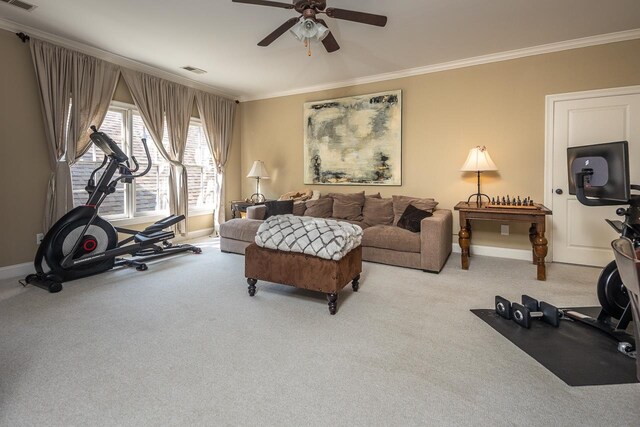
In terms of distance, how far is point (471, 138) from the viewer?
4.61 metres

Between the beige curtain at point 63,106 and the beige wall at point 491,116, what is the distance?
140 inches

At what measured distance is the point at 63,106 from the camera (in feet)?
12.8

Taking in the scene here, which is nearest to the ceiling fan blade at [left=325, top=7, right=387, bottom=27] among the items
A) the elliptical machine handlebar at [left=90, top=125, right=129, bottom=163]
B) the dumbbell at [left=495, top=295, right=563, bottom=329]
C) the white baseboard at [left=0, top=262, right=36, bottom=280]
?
A: the dumbbell at [left=495, top=295, right=563, bottom=329]

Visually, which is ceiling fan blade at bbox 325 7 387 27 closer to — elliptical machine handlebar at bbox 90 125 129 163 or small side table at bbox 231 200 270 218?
elliptical machine handlebar at bbox 90 125 129 163

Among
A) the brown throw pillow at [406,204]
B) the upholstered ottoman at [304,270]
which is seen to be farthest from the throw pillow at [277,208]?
the upholstered ottoman at [304,270]

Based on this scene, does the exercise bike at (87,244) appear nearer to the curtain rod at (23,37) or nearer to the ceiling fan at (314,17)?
the curtain rod at (23,37)

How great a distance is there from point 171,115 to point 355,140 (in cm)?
301

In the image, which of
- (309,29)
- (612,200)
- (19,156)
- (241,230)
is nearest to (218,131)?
(241,230)

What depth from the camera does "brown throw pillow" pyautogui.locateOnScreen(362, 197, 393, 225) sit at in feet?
15.7

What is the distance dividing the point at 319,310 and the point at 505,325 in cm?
143

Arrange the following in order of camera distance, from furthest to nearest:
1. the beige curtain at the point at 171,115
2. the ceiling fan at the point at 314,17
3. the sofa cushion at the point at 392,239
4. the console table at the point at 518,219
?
the beige curtain at the point at 171,115, the sofa cushion at the point at 392,239, the console table at the point at 518,219, the ceiling fan at the point at 314,17

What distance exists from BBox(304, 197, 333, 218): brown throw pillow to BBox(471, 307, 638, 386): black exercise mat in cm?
297

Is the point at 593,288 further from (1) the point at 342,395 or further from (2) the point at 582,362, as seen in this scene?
(1) the point at 342,395

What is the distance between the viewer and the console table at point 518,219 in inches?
137
